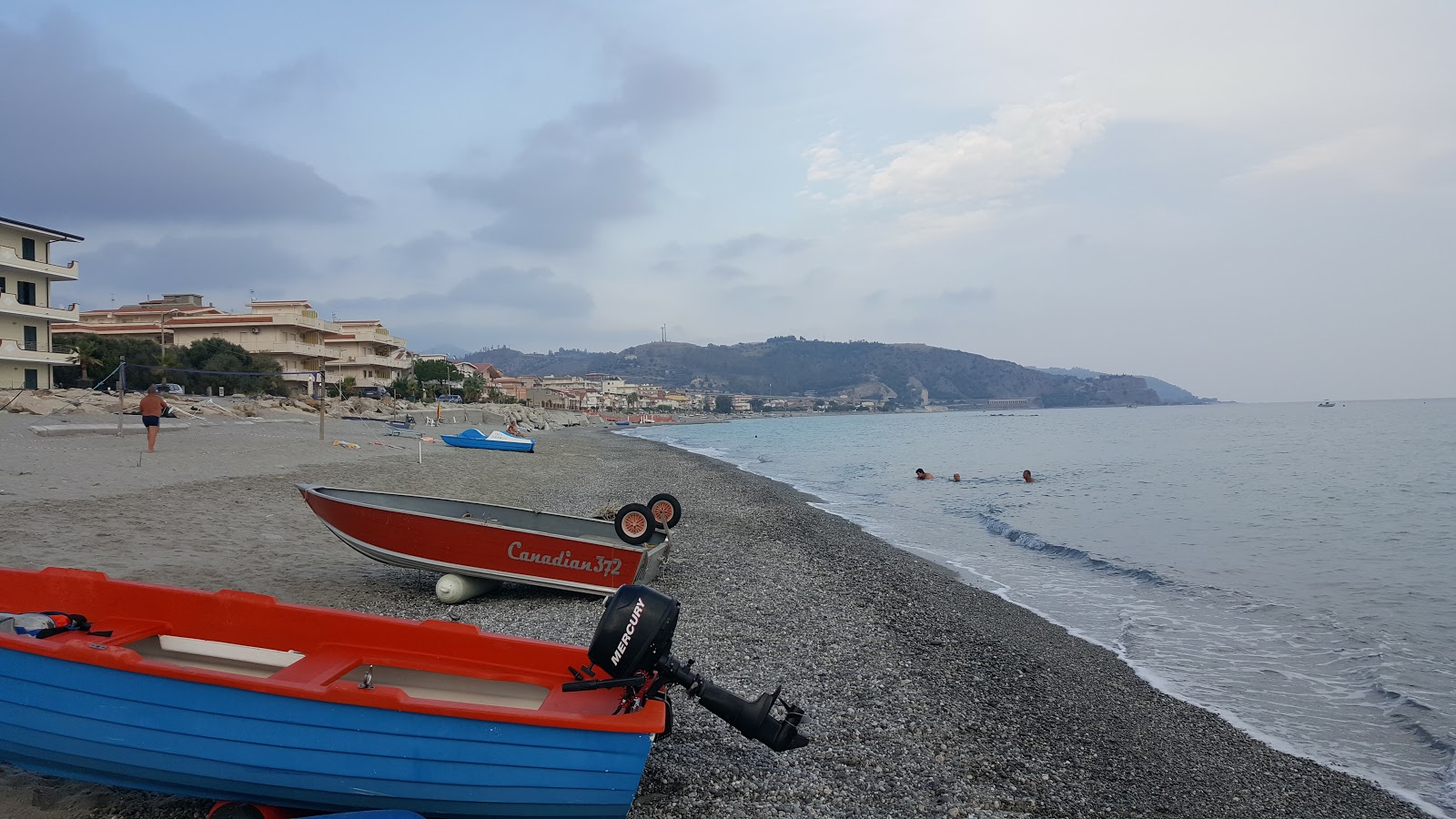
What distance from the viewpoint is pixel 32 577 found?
4.73m

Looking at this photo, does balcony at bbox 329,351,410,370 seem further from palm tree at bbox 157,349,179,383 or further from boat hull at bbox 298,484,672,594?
boat hull at bbox 298,484,672,594

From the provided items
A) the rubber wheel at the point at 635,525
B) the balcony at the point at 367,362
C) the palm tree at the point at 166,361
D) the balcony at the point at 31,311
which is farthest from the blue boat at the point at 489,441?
the balcony at the point at 367,362

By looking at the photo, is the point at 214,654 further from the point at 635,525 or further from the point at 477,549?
the point at 635,525

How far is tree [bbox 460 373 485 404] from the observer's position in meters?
76.1

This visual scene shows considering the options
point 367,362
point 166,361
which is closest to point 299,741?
point 166,361

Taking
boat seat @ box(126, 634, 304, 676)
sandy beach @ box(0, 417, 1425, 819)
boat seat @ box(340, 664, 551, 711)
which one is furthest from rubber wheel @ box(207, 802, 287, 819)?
boat seat @ box(126, 634, 304, 676)

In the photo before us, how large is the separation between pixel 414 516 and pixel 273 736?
14.8ft

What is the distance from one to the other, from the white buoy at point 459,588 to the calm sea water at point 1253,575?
673 cm

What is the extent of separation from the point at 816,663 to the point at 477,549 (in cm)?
362

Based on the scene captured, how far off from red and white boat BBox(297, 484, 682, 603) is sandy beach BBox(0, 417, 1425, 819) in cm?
30

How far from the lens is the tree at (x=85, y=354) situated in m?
36.8

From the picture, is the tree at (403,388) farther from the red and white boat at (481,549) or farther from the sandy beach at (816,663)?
the red and white boat at (481,549)

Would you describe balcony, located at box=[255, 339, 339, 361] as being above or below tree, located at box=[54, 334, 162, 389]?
above

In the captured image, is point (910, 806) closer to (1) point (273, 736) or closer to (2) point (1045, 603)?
(1) point (273, 736)
